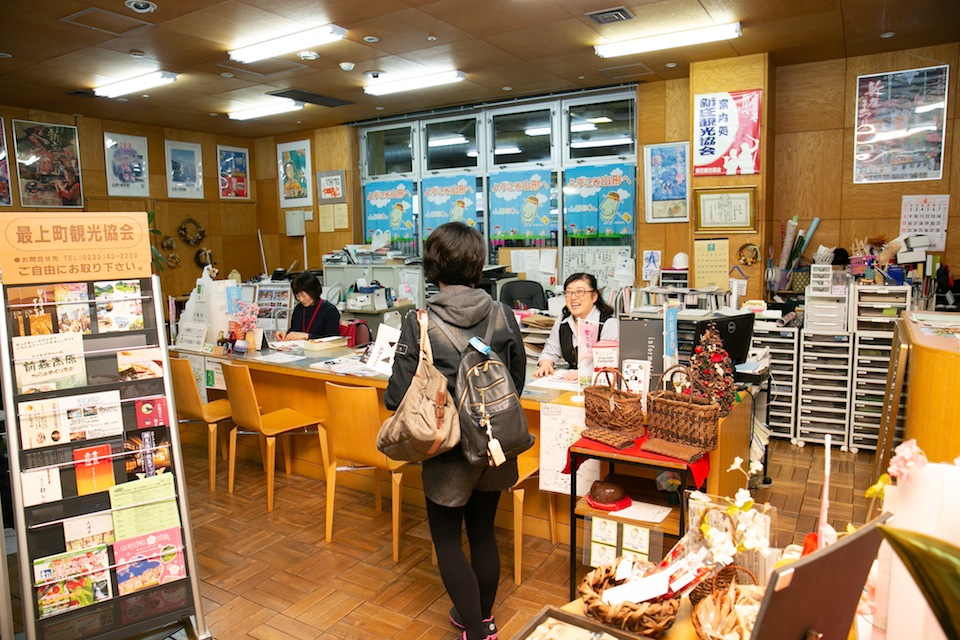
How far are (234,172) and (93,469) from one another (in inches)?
305

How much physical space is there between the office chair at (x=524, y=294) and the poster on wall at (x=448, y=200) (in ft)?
5.68

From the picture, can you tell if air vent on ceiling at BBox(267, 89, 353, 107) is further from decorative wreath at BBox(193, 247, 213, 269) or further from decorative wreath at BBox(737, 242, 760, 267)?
decorative wreath at BBox(737, 242, 760, 267)

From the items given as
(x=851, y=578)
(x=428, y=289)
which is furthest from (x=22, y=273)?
(x=428, y=289)

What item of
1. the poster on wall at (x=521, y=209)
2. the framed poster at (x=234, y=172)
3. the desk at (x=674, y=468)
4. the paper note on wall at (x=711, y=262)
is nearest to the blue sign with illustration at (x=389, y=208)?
the poster on wall at (x=521, y=209)

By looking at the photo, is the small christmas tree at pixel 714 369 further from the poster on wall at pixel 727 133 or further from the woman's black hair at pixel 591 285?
the poster on wall at pixel 727 133

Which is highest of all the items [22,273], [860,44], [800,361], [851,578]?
[860,44]

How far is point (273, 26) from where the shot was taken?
4.75 meters

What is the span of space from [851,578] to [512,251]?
6.71 m

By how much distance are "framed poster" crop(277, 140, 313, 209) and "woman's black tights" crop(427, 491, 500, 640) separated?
724 cm

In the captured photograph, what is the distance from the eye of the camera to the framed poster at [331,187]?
337 inches

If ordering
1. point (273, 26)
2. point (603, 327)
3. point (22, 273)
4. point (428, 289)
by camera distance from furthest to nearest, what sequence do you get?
point (428, 289) → point (273, 26) → point (603, 327) → point (22, 273)

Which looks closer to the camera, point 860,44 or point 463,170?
point 860,44

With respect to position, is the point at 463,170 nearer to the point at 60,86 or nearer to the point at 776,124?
the point at 776,124

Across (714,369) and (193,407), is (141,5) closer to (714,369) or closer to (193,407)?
(193,407)
